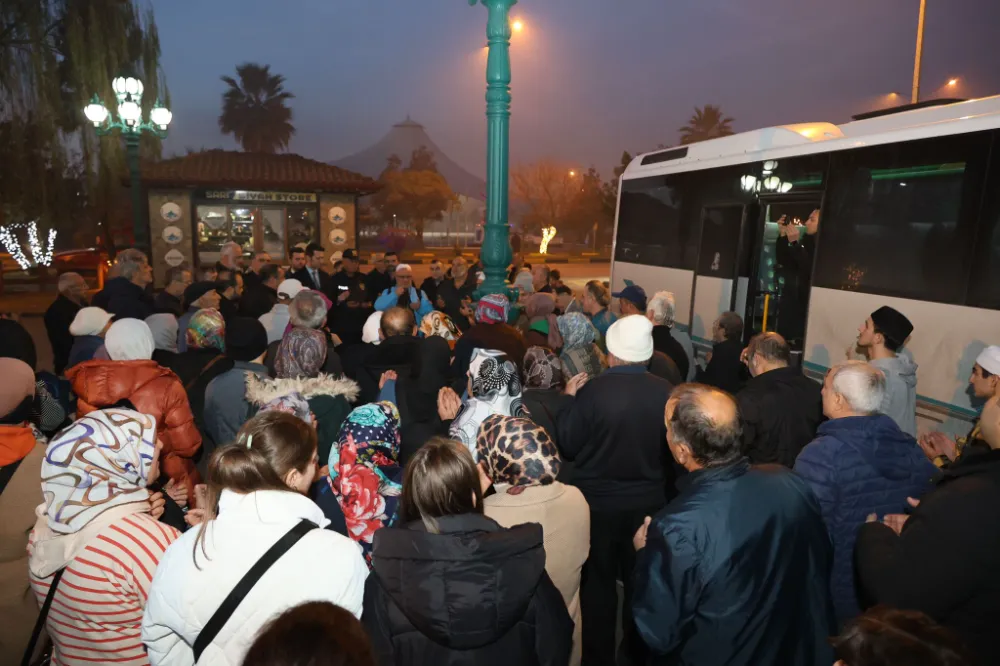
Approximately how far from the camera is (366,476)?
3139 mm

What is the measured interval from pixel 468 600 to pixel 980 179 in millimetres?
6475

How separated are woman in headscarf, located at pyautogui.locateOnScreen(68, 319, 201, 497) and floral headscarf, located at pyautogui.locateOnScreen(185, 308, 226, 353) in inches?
26.2

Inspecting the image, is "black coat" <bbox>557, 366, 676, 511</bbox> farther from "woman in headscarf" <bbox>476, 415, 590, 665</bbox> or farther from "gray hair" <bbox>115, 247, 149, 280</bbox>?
"gray hair" <bbox>115, 247, 149, 280</bbox>

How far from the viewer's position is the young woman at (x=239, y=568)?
2246 millimetres

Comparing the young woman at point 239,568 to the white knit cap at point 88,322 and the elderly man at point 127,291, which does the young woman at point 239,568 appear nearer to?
the white knit cap at point 88,322

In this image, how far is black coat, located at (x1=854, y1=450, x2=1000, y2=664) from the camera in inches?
94.4

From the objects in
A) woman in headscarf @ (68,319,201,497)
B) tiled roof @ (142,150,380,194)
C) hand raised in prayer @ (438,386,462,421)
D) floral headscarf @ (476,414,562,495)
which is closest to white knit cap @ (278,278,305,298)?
woman in headscarf @ (68,319,201,497)

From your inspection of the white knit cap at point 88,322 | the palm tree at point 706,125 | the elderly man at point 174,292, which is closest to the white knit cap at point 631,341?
the white knit cap at point 88,322

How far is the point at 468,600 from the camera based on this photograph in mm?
2182

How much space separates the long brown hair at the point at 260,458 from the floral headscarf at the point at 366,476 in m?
0.36

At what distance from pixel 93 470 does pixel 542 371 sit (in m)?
2.62

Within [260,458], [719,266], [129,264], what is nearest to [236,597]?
[260,458]

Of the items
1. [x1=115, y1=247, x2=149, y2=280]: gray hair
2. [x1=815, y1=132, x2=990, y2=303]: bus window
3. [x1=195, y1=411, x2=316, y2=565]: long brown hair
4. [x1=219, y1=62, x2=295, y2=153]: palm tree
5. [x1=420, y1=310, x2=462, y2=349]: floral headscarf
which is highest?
[x1=219, y1=62, x2=295, y2=153]: palm tree

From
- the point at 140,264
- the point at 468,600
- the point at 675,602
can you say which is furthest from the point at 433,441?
the point at 140,264
